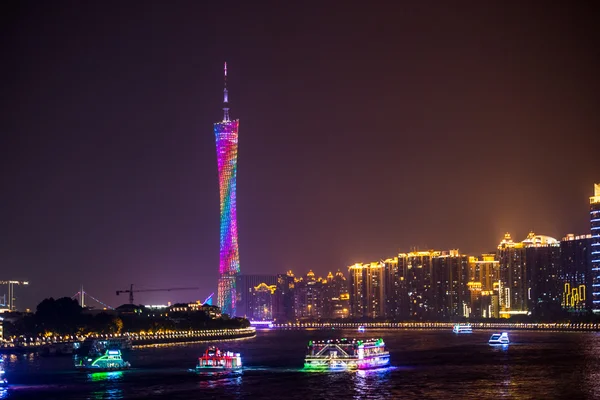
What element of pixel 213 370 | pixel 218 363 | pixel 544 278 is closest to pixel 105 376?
pixel 213 370

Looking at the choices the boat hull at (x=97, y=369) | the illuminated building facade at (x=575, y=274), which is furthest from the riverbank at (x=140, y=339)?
the illuminated building facade at (x=575, y=274)

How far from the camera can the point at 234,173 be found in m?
124

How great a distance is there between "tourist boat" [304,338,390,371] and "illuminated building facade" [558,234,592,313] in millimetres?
111548

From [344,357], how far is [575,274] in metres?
119

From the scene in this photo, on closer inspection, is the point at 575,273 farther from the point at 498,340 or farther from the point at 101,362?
the point at 101,362

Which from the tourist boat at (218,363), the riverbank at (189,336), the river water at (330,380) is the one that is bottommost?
the riverbank at (189,336)

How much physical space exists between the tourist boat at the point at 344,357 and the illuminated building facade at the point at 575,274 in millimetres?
111548

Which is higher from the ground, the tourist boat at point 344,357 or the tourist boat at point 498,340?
the tourist boat at point 344,357

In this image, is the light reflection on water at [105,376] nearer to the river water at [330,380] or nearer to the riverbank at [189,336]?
the river water at [330,380]

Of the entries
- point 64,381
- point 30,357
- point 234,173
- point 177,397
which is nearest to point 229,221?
point 234,173

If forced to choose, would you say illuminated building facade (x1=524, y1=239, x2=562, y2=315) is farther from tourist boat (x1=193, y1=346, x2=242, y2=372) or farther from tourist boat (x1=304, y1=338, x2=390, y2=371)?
tourist boat (x1=193, y1=346, x2=242, y2=372)

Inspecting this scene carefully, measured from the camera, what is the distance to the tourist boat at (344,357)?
67875 mm

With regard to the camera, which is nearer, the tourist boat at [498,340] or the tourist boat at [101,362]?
the tourist boat at [101,362]

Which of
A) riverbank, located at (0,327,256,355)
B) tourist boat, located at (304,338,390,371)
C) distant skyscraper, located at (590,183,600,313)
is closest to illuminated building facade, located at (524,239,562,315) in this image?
distant skyscraper, located at (590,183,600,313)
